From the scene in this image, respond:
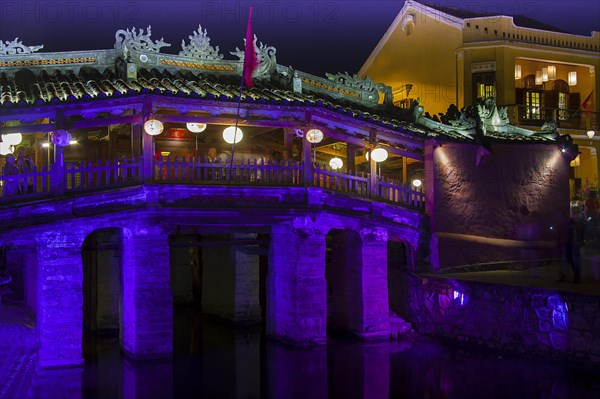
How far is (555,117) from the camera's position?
104 ft

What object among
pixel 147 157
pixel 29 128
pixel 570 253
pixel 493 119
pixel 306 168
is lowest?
pixel 570 253

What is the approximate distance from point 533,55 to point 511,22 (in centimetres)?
197

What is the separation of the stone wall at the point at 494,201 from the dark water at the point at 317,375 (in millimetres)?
4442

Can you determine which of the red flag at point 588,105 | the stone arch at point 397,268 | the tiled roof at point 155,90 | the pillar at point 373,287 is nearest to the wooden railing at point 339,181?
the pillar at point 373,287

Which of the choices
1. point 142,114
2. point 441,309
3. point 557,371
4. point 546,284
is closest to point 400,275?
point 441,309

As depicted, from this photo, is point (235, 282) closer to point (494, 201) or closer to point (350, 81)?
point (350, 81)

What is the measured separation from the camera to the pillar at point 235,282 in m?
22.6

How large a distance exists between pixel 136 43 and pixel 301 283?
9241 mm

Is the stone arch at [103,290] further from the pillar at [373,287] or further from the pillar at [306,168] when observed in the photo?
the pillar at [373,287]

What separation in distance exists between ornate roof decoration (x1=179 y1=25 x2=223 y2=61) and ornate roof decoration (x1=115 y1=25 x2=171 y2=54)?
0.95 metres

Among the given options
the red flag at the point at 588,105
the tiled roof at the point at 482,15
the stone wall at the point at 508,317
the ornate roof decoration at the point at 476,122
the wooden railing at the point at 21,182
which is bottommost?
the stone wall at the point at 508,317

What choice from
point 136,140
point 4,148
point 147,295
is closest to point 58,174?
point 136,140

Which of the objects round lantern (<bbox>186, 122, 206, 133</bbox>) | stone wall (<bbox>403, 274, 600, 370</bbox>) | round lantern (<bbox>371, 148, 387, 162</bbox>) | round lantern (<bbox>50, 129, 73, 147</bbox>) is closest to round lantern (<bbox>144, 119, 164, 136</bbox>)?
round lantern (<bbox>186, 122, 206, 133</bbox>)

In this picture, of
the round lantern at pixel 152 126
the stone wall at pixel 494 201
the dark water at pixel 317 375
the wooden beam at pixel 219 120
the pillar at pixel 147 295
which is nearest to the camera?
the dark water at pixel 317 375
